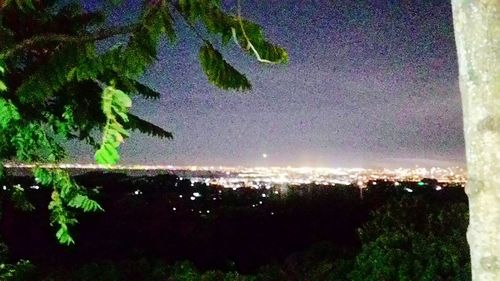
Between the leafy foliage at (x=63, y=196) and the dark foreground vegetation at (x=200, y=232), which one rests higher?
the leafy foliage at (x=63, y=196)

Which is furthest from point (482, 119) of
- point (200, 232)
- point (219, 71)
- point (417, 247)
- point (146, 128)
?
point (200, 232)

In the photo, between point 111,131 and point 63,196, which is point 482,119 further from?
point 63,196

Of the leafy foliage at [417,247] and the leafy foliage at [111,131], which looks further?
the leafy foliage at [417,247]

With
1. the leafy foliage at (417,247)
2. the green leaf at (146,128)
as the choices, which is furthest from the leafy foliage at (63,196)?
the leafy foliage at (417,247)

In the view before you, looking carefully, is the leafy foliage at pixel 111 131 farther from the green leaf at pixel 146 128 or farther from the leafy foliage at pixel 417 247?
the leafy foliage at pixel 417 247

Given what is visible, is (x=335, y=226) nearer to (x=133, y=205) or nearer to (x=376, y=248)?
(x=133, y=205)

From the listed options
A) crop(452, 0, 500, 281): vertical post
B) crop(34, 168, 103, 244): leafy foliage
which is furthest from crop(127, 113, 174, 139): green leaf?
crop(452, 0, 500, 281): vertical post

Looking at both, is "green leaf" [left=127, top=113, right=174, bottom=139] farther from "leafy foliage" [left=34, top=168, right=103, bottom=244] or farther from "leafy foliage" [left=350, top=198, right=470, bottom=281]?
"leafy foliage" [left=350, top=198, right=470, bottom=281]

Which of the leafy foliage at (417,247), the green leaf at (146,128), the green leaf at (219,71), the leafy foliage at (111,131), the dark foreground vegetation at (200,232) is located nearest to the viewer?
the leafy foliage at (111,131)

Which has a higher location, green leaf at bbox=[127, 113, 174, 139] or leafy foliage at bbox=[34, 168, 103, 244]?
green leaf at bbox=[127, 113, 174, 139]

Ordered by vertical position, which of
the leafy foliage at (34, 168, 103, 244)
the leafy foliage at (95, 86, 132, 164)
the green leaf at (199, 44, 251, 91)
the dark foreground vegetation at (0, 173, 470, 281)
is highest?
the green leaf at (199, 44, 251, 91)
